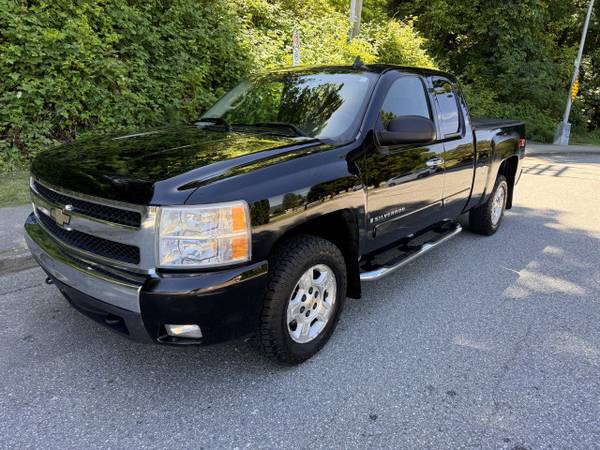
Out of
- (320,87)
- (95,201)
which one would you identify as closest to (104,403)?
(95,201)

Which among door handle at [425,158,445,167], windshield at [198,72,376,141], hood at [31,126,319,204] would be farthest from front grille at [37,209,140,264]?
door handle at [425,158,445,167]

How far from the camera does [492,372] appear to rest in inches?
113

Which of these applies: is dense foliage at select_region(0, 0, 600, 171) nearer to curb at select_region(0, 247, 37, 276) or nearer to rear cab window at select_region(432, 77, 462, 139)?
curb at select_region(0, 247, 37, 276)

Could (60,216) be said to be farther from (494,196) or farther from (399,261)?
(494,196)

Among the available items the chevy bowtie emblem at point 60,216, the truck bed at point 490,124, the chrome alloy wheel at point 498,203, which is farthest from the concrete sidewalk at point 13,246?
the chrome alloy wheel at point 498,203

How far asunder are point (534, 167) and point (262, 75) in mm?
10411

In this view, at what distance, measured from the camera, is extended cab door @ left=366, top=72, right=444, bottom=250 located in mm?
3246

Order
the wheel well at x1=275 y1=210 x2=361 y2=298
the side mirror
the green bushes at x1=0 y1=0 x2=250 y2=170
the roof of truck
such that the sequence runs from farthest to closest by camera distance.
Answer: the green bushes at x1=0 y1=0 x2=250 y2=170 < the roof of truck < the side mirror < the wheel well at x1=275 y1=210 x2=361 y2=298

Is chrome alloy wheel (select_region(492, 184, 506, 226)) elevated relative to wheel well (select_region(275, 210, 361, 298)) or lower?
lower

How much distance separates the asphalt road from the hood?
1.11 meters

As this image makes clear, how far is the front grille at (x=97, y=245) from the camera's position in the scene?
2.34m

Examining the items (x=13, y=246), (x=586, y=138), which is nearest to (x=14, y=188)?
(x=13, y=246)

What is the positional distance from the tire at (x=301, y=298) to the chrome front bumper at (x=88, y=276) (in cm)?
70

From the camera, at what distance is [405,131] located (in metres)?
3.16
